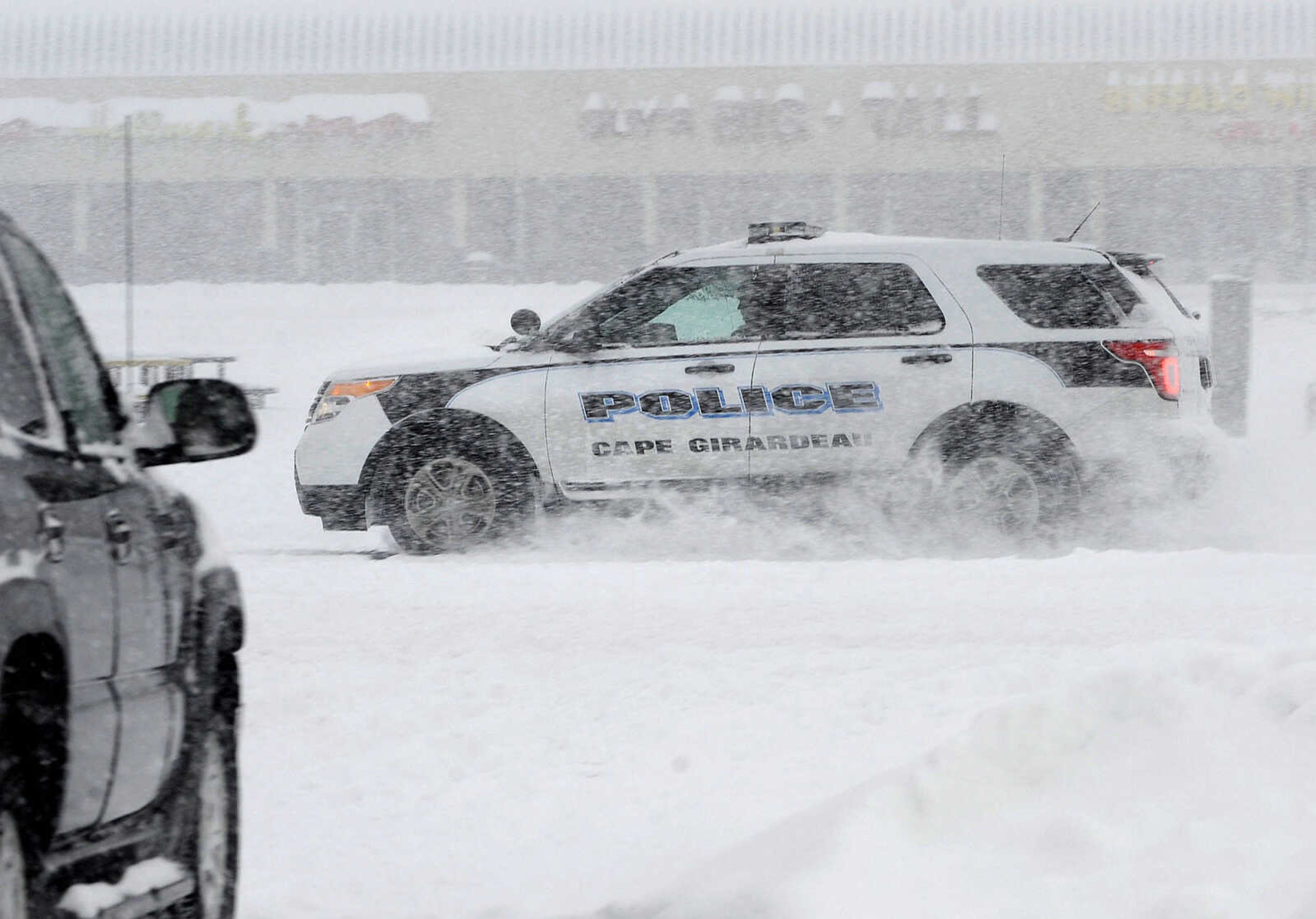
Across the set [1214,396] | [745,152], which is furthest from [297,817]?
[745,152]

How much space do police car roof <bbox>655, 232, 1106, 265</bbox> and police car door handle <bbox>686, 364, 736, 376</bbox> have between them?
582 millimetres

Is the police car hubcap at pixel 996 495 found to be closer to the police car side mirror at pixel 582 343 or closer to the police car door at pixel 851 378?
the police car door at pixel 851 378

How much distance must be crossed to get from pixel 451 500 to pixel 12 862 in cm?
694

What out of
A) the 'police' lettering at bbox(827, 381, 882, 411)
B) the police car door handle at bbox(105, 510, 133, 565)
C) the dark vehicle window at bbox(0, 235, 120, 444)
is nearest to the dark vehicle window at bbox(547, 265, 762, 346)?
the 'police' lettering at bbox(827, 381, 882, 411)

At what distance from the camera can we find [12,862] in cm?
254

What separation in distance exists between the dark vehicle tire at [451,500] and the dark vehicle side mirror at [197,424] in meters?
5.75

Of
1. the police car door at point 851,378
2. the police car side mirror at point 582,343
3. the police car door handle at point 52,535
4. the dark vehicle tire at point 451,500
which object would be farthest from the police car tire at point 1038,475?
the police car door handle at point 52,535

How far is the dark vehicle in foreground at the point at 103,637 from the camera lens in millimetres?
2643

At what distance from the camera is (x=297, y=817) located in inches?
204

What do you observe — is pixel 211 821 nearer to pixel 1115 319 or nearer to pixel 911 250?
pixel 911 250

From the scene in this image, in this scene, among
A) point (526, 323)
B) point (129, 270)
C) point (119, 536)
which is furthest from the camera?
point (129, 270)

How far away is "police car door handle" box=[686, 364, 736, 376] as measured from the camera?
9.23 meters

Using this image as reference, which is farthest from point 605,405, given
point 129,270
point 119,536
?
point 119,536

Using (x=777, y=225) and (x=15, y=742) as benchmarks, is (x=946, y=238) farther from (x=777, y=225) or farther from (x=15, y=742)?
(x=15, y=742)
